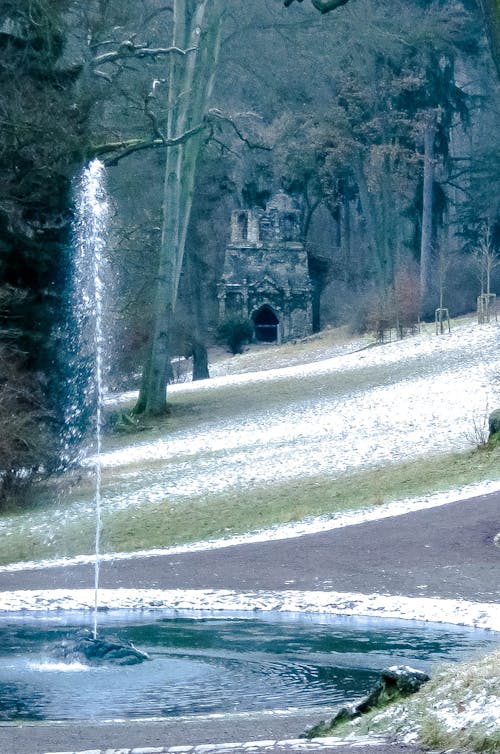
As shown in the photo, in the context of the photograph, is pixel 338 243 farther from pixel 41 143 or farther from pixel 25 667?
pixel 25 667

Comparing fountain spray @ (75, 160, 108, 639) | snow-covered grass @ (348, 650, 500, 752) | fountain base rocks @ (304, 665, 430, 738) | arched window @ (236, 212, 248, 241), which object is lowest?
fountain base rocks @ (304, 665, 430, 738)

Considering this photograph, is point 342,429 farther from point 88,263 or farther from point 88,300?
point 88,263

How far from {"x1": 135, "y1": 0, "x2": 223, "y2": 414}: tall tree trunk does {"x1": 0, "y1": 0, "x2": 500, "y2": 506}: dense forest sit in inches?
2.1

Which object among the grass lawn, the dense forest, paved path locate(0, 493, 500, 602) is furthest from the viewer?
the dense forest

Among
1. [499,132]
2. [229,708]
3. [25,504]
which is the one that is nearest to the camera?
[229,708]

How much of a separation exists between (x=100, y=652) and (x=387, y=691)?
3.71 metres

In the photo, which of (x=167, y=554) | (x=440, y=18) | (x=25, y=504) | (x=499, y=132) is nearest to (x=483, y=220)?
(x=499, y=132)

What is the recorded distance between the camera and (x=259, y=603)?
456 inches

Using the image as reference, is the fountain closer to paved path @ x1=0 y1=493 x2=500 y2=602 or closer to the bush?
paved path @ x1=0 y1=493 x2=500 y2=602

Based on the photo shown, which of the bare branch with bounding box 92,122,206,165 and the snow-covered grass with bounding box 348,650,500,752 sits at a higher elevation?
the bare branch with bounding box 92,122,206,165

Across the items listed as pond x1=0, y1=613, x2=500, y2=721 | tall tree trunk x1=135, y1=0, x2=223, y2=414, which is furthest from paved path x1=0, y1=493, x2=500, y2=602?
tall tree trunk x1=135, y1=0, x2=223, y2=414

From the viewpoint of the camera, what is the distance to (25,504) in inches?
767

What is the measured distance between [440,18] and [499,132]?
37.4ft

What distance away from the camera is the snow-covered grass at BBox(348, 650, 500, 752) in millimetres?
4680
